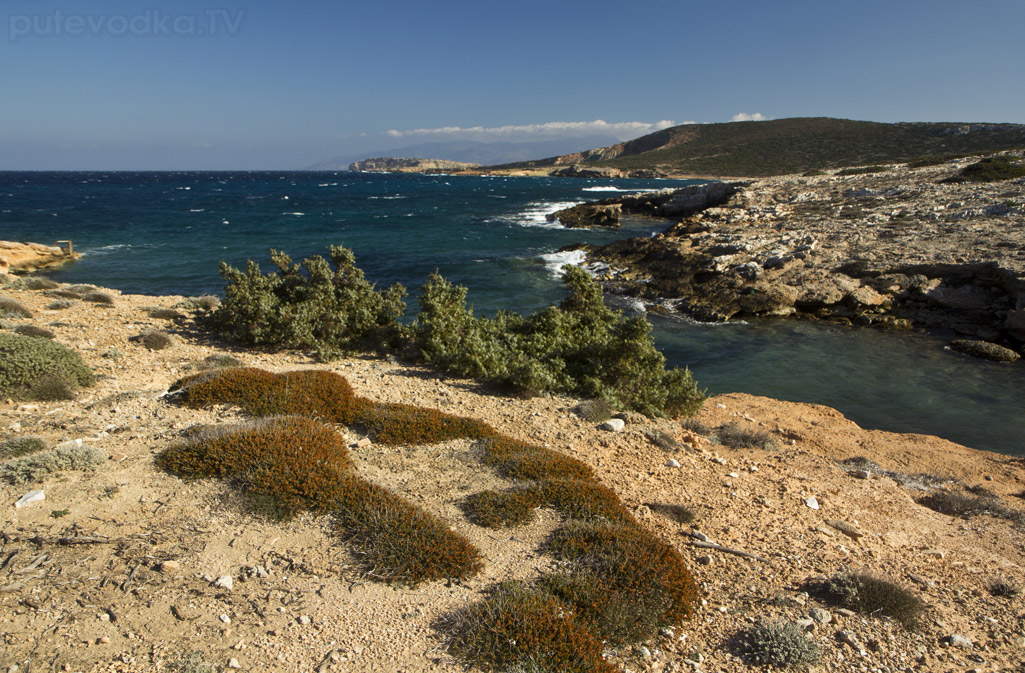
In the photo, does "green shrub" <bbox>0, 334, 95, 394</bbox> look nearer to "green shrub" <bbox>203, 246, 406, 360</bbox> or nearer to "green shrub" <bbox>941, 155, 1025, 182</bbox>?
"green shrub" <bbox>203, 246, 406, 360</bbox>

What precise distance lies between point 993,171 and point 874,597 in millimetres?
43808

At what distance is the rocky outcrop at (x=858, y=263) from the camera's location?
1838 cm

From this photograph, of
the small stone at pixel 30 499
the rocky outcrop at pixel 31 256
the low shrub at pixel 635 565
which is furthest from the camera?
the rocky outcrop at pixel 31 256

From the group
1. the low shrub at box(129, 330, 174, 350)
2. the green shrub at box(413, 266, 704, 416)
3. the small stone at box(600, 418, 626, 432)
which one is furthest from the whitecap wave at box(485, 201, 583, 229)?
the small stone at box(600, 418, 626, 432)

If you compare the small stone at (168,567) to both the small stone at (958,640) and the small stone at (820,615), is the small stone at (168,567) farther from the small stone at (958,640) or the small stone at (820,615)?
the small stone at (958,640)

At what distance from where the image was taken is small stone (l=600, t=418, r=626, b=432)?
876 centimetres

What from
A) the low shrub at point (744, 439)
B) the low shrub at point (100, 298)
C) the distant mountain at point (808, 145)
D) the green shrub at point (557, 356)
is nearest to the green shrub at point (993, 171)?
the distant mountain at point (808, 145)

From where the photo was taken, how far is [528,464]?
6.92 metres

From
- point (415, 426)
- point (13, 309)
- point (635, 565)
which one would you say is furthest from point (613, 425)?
point (13, 309)

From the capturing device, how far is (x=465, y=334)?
11.9 m

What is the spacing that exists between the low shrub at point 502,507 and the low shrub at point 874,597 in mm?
2816

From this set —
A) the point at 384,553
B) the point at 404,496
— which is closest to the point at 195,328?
the point at 404,496

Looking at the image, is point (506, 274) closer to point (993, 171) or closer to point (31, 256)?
point (31, 256)

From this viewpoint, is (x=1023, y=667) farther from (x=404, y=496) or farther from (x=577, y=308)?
(x=577, y=308)
